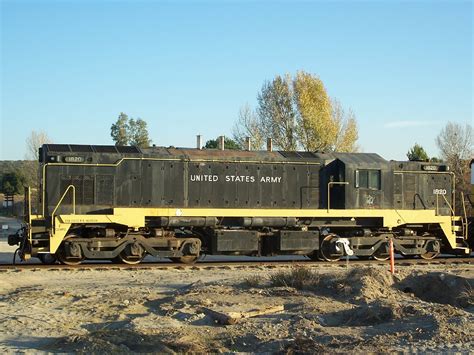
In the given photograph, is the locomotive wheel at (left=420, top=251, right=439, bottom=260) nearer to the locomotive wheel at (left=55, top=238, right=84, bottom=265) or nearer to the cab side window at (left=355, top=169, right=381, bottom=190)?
the cab side window at (left=355, top=169, right=381, bottom=190)

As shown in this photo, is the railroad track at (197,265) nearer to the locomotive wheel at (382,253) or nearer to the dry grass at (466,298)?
the locomotive wheel at (382,253)

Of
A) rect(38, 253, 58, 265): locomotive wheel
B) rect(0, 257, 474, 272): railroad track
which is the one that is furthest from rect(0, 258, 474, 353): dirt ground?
rect(38, 253, 58, 265): locomotive wheel

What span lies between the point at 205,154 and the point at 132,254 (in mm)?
4003

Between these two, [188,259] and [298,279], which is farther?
[188,259]

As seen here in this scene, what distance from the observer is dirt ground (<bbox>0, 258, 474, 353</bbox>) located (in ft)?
26.0

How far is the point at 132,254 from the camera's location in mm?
17641

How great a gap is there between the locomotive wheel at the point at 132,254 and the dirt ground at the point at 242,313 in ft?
8.82

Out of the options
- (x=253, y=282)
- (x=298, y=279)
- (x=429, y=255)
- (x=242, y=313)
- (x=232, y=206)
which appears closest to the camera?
(x=242, y=313)

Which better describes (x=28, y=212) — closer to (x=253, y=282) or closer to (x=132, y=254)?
(x=132, y=254)

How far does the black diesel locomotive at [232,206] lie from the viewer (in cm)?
1748

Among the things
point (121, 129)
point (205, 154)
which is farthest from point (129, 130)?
point (205, 154)

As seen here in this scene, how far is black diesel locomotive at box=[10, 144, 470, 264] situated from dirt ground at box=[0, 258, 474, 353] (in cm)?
279

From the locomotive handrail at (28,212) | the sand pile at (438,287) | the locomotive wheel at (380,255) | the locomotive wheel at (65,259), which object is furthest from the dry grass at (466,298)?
the locomotive handrail at (28,212)

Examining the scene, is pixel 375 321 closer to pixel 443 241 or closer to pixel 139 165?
pixel 139 165
